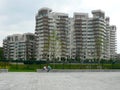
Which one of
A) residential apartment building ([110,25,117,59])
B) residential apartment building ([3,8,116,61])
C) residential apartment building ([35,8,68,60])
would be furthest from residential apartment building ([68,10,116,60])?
residential apartment building ([110,25,117,59])

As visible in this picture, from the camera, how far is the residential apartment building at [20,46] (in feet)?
467

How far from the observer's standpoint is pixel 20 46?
152m

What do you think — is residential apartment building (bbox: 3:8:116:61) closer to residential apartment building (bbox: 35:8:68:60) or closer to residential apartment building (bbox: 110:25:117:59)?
residential apartment building (bbox: 35:8:68:60)

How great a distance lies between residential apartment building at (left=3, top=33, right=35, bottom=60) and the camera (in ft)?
467

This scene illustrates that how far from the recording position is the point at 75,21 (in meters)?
131

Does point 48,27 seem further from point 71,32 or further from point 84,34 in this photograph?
point 84,34

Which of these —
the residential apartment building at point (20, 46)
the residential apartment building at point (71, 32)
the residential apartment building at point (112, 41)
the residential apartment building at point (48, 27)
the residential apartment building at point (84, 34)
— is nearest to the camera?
the residential apartment building at point (48, 27)
